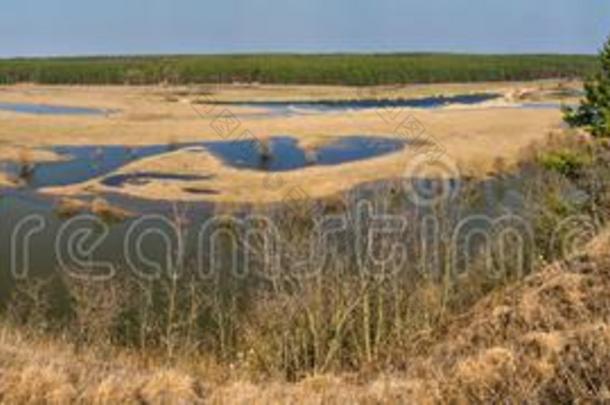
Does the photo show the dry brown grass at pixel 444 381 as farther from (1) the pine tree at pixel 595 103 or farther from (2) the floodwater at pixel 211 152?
(2) the floodwater at pixel 211 152

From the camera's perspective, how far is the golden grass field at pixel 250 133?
55625 millimetres

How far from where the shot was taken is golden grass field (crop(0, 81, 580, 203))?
182ft

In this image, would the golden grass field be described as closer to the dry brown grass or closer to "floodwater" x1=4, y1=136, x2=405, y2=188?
"floodwater" x1=4, y1=136, x2=405, y2=188

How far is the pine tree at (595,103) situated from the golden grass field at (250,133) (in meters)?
16.7

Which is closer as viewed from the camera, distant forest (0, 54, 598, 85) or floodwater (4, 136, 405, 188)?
floodwater (4, 136, 405, 188)

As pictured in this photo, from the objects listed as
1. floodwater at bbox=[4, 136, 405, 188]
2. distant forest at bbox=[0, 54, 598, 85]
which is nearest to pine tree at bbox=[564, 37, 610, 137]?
floodwater at bbox=[4, 136, 405, 188]

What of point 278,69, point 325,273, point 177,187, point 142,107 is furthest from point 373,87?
point 325,273

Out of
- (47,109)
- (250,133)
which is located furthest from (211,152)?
(47,109)

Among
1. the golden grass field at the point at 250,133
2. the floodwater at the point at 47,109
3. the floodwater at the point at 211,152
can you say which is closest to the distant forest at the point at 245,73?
the golden grass field at the point at 250,133

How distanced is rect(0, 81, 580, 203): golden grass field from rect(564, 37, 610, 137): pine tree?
16.7 metres

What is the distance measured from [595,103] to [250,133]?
43.7 metres

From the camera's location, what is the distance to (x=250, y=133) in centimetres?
7944

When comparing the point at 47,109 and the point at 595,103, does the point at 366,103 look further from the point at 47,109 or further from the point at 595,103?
the point at 595,103

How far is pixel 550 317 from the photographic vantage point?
13.6m
